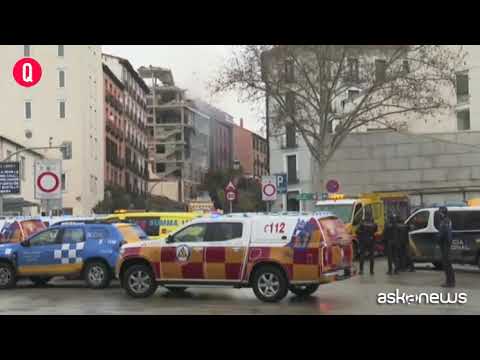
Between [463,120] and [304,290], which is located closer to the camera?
[304,290]

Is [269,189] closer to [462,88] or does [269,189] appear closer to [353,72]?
[353,72]

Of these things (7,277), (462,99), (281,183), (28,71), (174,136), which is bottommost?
(7,277)

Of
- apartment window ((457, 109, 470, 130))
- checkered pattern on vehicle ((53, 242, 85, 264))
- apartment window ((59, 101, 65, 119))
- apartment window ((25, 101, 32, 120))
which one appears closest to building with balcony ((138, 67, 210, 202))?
apartment window ((59, 101, 65, 119))

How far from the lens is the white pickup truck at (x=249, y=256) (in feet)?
48.0

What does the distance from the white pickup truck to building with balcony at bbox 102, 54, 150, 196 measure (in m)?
62.0

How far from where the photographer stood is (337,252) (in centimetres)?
1498

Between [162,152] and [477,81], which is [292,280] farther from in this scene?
[162,152]

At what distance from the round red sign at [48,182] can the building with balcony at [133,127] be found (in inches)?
2150

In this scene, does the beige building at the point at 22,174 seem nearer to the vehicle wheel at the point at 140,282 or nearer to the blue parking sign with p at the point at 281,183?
the blue parking sign with p at the point at 281,183

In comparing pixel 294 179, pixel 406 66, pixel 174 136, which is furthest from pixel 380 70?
pixel 174 136

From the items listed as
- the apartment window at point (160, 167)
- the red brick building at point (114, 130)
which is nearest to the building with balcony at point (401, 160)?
the red brick building at point (114, 130)

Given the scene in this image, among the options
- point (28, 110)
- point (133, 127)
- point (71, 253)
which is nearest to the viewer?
point (71, 253)

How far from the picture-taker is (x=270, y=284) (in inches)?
587

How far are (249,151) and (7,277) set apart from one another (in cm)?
9039
